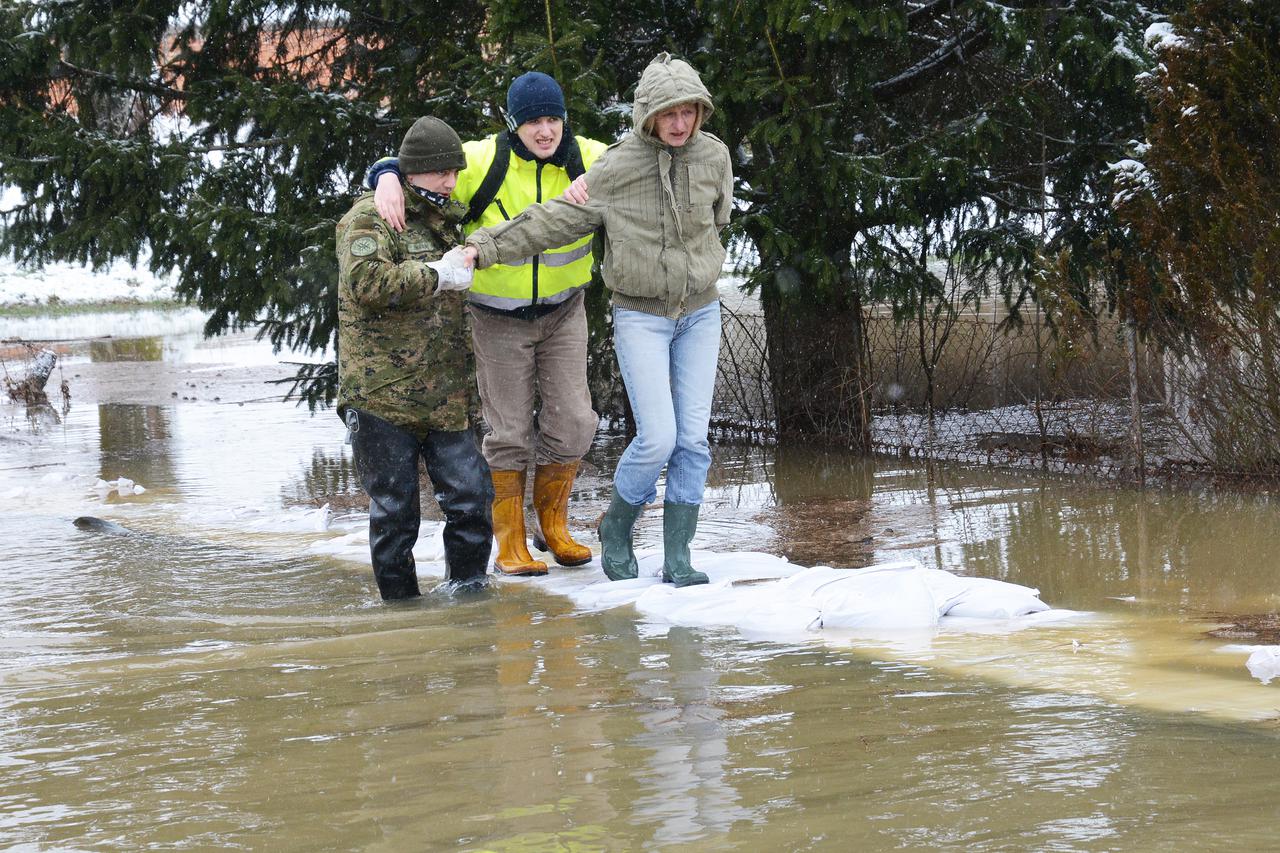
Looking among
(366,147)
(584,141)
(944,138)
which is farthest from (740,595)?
(366,147)

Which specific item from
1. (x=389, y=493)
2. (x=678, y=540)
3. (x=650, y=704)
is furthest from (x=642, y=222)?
(x=650, y=704)

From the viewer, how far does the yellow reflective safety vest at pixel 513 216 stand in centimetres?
565

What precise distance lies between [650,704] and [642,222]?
2.14 m

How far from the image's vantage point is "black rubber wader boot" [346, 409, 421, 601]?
5371 mm

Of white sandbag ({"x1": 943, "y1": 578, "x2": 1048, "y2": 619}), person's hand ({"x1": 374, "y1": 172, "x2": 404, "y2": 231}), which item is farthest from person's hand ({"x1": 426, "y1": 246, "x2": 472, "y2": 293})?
white sandbag ({"x1": 943, "y1": 578, "x2": 1048, "y2": 619})

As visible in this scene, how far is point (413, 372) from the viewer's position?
17.5 ft

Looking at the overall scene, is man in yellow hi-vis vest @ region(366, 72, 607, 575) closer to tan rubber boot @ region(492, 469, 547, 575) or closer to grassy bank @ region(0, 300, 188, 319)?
tan rubber boot @ region(492, 469, 547, 575)

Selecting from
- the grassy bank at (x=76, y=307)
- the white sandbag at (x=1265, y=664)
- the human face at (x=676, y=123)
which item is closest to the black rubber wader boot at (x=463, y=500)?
the human face at (x=676, y=123)

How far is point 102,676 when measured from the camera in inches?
169

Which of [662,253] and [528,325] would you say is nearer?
[662,253]

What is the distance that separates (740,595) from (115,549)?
3612 mm

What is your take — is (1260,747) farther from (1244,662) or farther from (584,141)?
(584,141)

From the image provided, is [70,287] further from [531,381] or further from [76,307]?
[531,381]

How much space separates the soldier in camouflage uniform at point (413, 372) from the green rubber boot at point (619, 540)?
1.61 feet
